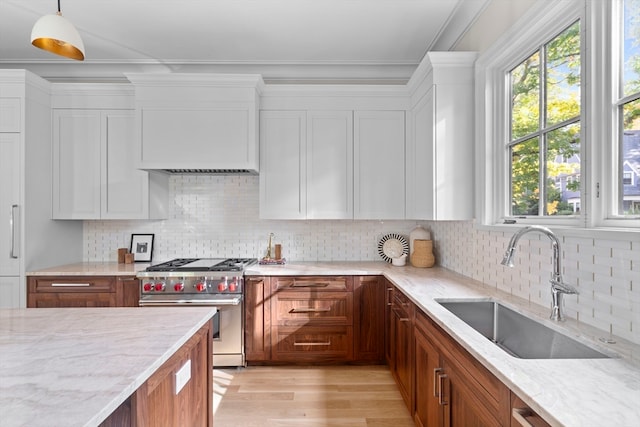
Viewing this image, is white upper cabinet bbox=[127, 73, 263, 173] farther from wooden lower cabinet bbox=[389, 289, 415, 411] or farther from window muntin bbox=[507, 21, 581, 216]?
window muntin bbox=[507, 21, 581, 216]

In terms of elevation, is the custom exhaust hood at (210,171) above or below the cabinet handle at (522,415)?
above

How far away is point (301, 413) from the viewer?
237cm

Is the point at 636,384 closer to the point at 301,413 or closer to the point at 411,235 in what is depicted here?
the point at 301,413

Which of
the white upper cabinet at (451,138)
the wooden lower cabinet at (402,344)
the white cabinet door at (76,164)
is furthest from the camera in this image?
the white cabinet door at (76,164)

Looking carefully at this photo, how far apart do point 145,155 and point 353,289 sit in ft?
6.99

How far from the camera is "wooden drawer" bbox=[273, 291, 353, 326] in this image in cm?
300

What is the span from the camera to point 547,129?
193 cm

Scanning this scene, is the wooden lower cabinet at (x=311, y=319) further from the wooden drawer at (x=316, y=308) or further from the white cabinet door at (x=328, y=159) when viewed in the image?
the white cabinet door at (x=328, y=159)

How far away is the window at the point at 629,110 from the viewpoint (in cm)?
138

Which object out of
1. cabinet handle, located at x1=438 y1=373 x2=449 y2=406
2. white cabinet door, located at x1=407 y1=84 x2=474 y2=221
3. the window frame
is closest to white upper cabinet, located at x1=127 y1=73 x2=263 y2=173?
white cabinet door, located at x1=407 y1=84 x2=474 y2=221

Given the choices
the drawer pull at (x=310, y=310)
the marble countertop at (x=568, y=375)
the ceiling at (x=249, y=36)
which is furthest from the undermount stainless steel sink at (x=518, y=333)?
the ceiling at (x=249, y=36)

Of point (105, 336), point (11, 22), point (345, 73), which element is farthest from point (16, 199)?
point (345, 73)

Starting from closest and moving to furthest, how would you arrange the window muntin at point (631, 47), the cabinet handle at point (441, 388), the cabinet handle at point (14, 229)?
the window muntin at point (631, 47), the cabinet handle at point (441, 388), the cabinet handle at point (14, 229)

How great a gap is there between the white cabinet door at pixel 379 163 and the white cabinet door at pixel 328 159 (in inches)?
2.9
